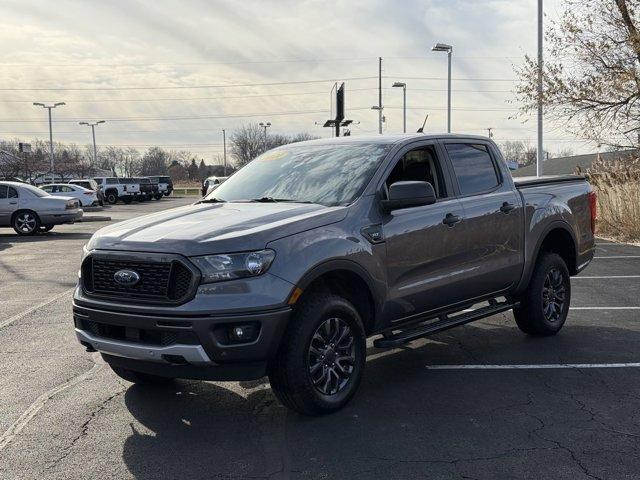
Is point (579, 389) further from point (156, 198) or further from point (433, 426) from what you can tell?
point (156, 198)

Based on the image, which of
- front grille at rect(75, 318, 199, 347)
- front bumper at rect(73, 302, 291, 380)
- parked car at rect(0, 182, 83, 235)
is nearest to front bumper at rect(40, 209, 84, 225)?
parked car at rect(0, 182, 83, 235)

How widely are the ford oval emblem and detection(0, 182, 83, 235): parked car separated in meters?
16.2

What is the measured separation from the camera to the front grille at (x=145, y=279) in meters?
3.96

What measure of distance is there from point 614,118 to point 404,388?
14.7 metres

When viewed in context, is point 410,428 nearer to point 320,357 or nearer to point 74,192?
point 320,357

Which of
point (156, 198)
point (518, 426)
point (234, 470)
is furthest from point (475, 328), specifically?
point (156, 198)

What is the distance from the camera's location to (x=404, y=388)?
5047 millimetres

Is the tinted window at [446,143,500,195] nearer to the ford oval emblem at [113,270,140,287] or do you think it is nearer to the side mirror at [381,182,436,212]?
the side mirror at [381,182,436,212]

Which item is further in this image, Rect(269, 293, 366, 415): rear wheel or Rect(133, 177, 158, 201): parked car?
Rect(133, 177, 158, 201): parked car

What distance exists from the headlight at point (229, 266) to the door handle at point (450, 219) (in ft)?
6.31

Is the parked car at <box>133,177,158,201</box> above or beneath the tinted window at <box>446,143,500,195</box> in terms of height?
beneath

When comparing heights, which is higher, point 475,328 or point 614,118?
point 614,118

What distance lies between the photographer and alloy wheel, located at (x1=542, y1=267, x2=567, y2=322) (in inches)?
259

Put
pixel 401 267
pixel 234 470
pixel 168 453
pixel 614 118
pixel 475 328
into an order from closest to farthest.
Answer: pixel 234 470, pixel 168 453, pixel 401 267, pixel 475 328, pixel 614 118
